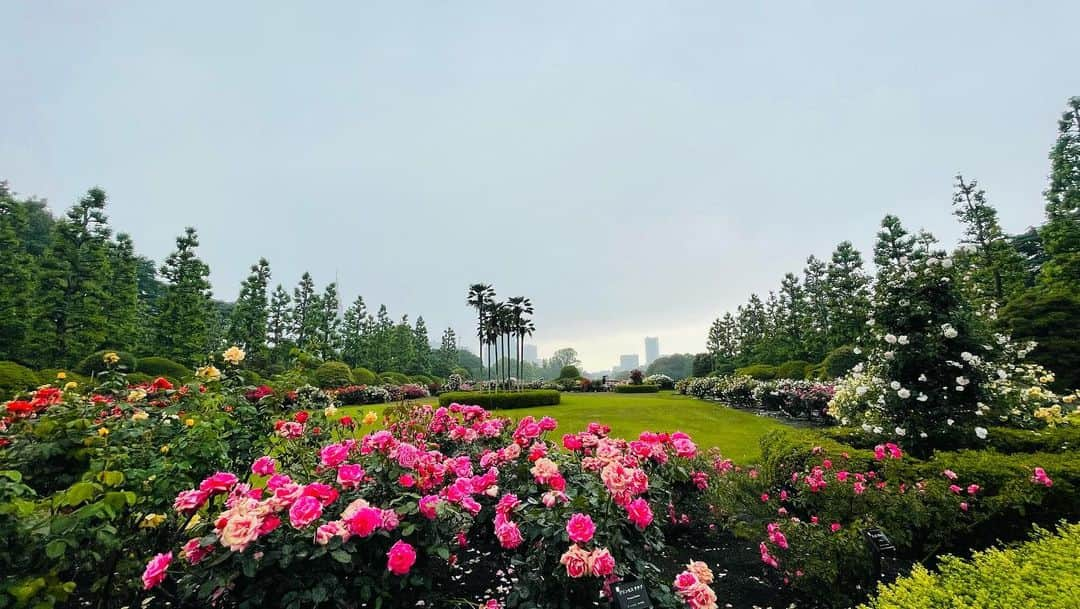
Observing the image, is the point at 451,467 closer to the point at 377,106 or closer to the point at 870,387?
the point at 870,387

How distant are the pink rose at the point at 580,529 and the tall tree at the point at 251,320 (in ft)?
87.9

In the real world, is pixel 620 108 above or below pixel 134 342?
above

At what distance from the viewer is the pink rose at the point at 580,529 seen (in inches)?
76.1

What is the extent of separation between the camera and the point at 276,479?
6.50ft

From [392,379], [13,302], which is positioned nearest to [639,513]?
[13,302]

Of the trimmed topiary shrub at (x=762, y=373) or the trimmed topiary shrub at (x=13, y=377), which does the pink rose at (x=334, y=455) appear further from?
the trimmed topiary shrub at (x=762, y=373)

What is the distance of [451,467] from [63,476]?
2.26 meters

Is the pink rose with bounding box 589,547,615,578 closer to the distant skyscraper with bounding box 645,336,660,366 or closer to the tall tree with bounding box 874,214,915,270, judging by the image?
the tall tree with bounding box 874,214,915,270

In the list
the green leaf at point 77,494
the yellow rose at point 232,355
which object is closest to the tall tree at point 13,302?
the yellow rose at point 232,355

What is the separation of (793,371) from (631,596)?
23.1 meters

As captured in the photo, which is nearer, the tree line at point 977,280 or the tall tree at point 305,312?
the tree line at point 977,280

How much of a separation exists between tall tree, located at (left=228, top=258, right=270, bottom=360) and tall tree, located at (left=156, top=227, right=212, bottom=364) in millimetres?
2568

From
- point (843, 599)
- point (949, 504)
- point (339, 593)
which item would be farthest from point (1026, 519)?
point (339, 593)

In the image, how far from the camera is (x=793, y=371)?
70.1 feet
